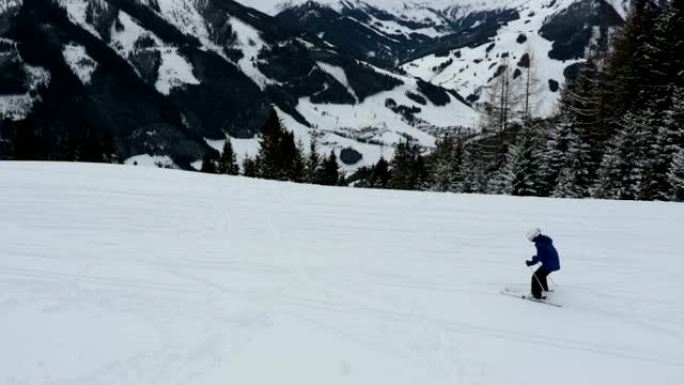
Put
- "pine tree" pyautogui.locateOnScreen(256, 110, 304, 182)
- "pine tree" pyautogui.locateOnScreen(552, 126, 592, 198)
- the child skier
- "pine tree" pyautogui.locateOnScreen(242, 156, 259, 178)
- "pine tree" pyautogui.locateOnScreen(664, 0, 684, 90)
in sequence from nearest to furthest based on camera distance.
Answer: the child skier
"pine tree" pyautogui.locateOnScreen(664, 0, 684, 90)
"pine tree" pyautogui.locateOnScreen(552, 126, 592, 198)
"pine tree" pyautogui.locateOnScreen(256, 110, 304, 182)
"pine tree" pyautogui.locateOnScreen(242, 156, 259, 178)

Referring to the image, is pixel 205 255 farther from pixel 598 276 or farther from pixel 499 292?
pixel 598 276

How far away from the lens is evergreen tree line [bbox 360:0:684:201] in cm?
2822

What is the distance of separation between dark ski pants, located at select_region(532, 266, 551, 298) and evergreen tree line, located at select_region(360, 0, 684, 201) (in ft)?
62.7

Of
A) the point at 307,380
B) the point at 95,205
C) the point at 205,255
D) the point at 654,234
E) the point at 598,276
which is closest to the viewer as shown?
the point at 307,380

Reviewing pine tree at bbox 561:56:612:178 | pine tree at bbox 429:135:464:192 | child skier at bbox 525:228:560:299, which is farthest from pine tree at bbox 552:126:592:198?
child skier at bbox 525:228:560:299

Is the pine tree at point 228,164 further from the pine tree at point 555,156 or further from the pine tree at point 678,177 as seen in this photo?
the pine tree at point 678,177

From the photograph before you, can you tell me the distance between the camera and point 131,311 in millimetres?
9922

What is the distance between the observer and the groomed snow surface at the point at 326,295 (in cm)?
817

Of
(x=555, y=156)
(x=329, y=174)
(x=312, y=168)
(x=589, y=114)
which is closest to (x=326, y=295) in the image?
(x=555, y=156)

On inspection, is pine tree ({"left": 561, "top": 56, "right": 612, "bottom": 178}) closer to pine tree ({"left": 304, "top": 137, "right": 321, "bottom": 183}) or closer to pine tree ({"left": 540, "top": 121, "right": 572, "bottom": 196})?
pine tree ({"left": 540, "top": 121, "right": 572, "bottom": 196})

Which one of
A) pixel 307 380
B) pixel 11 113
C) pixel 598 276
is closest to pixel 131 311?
pixel 307 380

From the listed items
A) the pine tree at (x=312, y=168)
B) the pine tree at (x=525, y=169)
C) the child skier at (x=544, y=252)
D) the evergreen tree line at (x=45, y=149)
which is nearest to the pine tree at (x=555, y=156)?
the pine tree at (x=525, y=169)

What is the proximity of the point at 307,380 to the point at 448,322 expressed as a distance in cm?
342

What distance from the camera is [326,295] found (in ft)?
37.1
